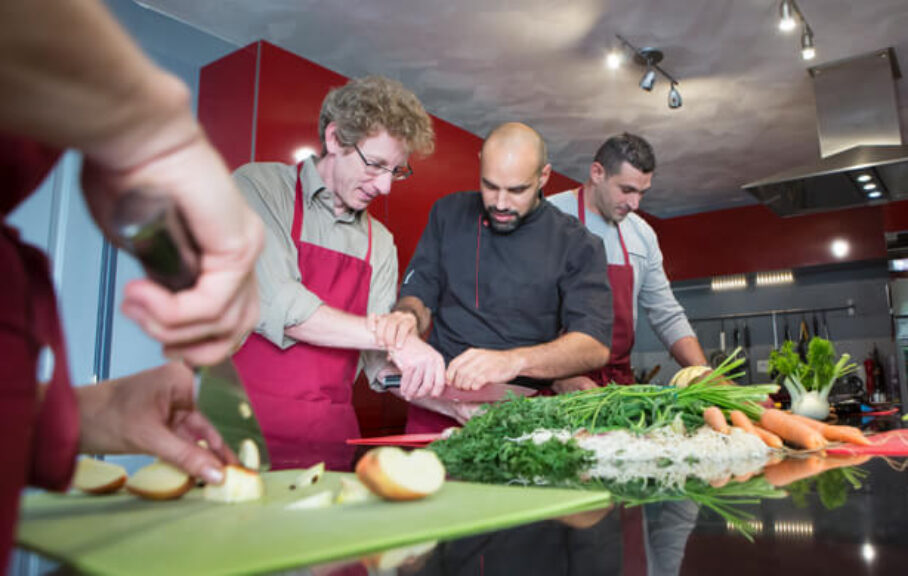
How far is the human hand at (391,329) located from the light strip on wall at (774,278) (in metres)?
5.03

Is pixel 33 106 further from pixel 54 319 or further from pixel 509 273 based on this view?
pixel 509 273

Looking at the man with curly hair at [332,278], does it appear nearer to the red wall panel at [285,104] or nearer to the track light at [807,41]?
the red wall panel at [285,104]


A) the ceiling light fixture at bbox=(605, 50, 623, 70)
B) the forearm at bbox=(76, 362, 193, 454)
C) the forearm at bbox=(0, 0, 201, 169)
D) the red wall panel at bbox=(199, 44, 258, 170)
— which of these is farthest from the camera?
the ceiling light fixture at bbox=(605, 50, 623, 70)

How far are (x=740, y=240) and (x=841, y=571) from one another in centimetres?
593

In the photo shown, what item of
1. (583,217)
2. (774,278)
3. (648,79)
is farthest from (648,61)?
(774,278)

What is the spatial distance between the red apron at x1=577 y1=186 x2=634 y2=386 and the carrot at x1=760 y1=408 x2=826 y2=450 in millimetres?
1165

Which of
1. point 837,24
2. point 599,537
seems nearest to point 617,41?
point 837,24

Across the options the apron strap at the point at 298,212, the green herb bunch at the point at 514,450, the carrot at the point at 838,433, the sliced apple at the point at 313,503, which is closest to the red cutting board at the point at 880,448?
the carrot at the point at 838,433

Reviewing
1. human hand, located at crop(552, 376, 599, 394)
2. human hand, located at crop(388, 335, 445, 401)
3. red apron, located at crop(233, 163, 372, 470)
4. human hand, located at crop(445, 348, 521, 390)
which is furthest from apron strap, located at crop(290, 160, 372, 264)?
human hand, located at crop(552, 376, 599, 394)

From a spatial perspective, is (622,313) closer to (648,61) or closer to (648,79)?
(648,79)

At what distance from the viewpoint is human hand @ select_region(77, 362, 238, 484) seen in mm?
562

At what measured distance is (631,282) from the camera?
2.62m

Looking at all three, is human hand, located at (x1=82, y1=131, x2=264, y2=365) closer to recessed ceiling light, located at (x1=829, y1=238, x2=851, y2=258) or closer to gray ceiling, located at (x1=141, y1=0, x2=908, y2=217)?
gray ceiling, located at (x1=141, y1=0, x2=908, y2=217)

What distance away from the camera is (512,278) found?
1.87m
